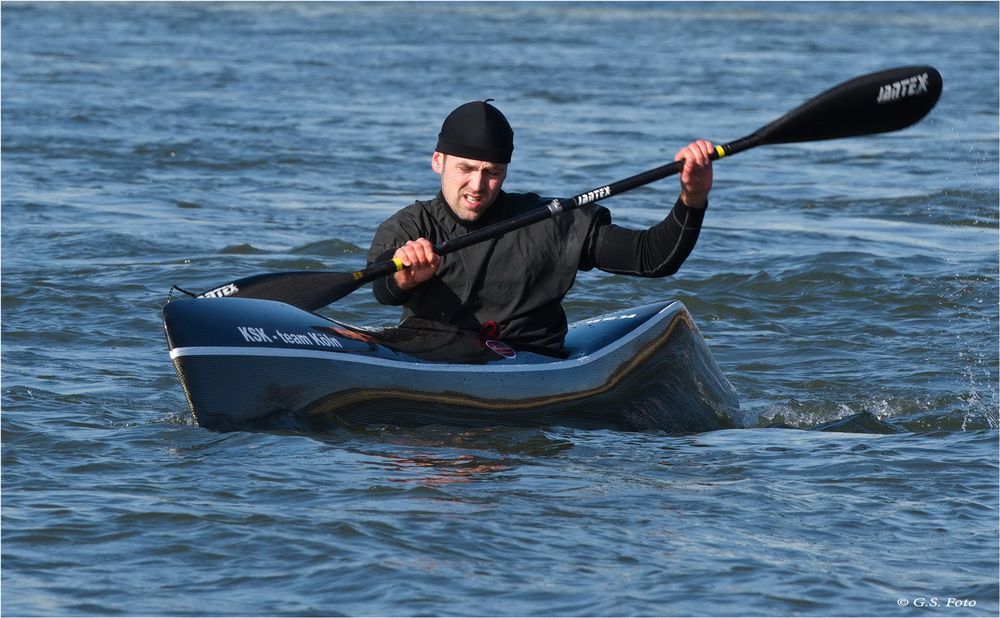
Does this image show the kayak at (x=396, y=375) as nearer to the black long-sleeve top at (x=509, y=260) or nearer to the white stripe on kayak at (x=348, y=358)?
the white stripe on kayak at (x=348, y=358)

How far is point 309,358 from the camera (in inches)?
200

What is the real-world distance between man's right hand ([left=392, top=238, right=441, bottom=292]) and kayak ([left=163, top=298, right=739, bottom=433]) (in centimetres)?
24

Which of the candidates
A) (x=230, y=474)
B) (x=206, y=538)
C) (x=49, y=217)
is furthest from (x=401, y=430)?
(x=49, y=217)

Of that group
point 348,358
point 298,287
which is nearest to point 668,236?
point 348,358

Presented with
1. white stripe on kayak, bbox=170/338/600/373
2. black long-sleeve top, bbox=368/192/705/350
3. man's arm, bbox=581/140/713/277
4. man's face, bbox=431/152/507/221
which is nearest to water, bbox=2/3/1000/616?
white stripe on kayak, bbox=170/338/600/373

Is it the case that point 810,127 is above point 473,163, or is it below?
above

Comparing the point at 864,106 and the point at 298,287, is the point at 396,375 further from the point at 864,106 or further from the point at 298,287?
the point at 864,106

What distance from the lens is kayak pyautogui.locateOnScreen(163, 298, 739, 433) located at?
5.01 metres

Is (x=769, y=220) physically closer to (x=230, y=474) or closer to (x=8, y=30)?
(x=230, y=474)

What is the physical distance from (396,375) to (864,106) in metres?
2.11

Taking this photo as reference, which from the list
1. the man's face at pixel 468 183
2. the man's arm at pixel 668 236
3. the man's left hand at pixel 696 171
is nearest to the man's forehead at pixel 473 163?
the man's face at pixel 468 183

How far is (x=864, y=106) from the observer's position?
5.88 metres

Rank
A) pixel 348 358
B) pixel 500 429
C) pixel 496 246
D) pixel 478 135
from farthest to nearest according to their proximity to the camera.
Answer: pixel 496 246 < pixel 500 429 < pixel 478 135 < pixel 348 358

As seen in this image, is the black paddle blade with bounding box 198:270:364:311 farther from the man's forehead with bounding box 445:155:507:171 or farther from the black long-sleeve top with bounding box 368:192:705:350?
the man's forehead with bounding box 445:155:507:171
